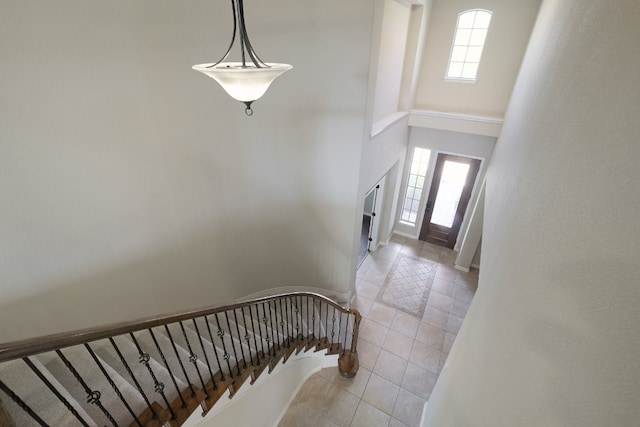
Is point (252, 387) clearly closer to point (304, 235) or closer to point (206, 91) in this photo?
point (304, 235)

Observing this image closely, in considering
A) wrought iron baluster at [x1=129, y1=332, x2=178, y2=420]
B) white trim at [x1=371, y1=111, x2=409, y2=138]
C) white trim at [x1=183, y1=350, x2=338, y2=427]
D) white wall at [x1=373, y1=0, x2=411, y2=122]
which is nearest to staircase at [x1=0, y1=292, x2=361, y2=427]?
wrought iron baluster at [x1=129, y1=332, x2=178, y2=420]

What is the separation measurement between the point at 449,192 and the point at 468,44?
2687 millimetres

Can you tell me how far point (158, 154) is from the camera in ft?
8.77

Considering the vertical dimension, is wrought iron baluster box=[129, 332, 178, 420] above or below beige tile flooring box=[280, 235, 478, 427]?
above

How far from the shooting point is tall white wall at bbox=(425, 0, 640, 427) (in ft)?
2.15

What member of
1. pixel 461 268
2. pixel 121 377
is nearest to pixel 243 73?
pixel 121 377

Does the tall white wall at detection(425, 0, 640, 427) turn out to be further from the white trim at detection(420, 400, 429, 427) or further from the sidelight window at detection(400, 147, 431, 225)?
the sidelight window at detection(400, 147, 431, 225)

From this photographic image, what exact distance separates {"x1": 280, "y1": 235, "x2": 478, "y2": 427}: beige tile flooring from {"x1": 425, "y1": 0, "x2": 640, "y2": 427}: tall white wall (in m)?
2.26

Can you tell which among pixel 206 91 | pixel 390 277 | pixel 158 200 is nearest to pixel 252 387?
pixel 158 200

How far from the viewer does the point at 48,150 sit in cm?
200

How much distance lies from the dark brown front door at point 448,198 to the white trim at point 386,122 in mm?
1312

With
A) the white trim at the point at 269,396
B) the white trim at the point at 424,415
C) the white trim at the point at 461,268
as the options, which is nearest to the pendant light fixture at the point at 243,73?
the white trim at the point at 269,396

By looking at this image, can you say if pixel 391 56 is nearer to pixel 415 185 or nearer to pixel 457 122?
pixel 457 122

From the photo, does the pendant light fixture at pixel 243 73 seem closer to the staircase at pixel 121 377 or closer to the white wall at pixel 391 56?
the staircase at pixel 121 377
